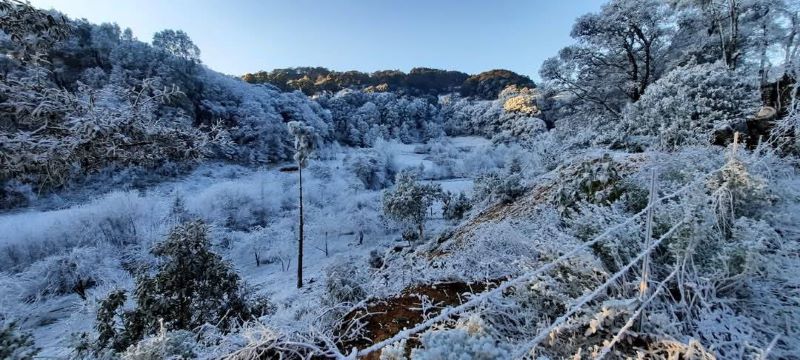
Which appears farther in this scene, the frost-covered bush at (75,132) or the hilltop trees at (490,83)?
the hilltop trees at (490,83)

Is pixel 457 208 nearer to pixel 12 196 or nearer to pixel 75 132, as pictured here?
pixel 75 132

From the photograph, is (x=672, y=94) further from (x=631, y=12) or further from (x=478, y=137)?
(x=478, y=137)

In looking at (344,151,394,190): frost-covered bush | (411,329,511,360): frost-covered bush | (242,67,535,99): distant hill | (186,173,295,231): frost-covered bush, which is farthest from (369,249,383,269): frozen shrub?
→ (242,67,535,99): distant hill

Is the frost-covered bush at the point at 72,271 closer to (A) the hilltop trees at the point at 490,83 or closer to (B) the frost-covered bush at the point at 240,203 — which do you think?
(B) the frost-covered bush at the point at 240,203

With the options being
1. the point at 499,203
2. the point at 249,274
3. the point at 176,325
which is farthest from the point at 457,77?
the point at 176,325

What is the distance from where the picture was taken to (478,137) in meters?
58.6

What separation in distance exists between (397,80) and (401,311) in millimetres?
78745

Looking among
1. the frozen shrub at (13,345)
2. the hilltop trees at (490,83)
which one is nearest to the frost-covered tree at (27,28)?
the frozen shrub at (13,345)

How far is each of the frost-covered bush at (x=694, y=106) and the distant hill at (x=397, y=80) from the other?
6160cm

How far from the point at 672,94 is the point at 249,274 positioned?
881 inches

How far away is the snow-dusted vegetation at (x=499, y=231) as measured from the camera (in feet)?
6.97

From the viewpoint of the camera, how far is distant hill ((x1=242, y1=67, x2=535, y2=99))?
6969 centimetres

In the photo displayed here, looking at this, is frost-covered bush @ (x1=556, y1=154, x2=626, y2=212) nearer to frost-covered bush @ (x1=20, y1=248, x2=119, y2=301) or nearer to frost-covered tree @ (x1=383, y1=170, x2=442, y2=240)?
frost-covered tree @ (x1=383, y1=170, x2=442, y2=240)

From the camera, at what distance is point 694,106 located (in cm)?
732
